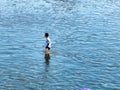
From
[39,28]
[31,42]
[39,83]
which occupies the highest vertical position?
[39,28]

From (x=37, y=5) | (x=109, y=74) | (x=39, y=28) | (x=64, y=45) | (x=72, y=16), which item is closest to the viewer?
(x=109, y=74)

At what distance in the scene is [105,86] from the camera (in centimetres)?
2928

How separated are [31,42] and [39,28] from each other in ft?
24.8

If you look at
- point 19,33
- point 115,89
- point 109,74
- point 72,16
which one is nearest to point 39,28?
point 19,33

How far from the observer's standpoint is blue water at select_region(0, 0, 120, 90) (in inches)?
1193

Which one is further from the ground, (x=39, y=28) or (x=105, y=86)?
(x=39, y=28)

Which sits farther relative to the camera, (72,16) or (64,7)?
(64,7)

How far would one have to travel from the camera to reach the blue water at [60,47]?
30312 millimetres

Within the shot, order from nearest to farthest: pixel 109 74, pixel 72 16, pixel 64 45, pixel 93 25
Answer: pixel 109 74
pixel 64 45
pixel 93 25
pixel 72 16

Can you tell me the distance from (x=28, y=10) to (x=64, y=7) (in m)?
9.00

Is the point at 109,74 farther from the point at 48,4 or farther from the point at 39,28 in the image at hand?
the point at 48,4

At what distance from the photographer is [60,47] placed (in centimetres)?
4012

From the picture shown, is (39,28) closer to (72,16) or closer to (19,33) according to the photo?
(19,33)

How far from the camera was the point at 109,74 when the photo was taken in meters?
32.0
